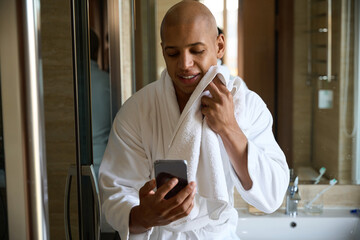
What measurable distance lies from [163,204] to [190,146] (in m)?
0.20

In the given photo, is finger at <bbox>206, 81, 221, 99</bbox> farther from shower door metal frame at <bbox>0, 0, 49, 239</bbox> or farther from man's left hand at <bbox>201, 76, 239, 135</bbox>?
shower door metal frame at <bbox>0, 0, 49, 239</bbox>

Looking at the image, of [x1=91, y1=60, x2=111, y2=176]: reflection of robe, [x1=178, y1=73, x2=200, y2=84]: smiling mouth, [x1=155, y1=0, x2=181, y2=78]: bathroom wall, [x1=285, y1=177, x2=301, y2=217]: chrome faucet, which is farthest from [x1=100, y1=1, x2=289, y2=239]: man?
[x1=285, y1=177, x2=301, y2=217]: chrome faucet

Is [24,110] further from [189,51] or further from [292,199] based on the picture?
[292,199]

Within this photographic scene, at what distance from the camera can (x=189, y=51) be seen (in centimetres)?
123

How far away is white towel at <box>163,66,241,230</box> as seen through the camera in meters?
1.20

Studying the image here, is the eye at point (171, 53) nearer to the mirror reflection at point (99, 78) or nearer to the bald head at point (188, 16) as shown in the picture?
the bald head at point (188, 16)

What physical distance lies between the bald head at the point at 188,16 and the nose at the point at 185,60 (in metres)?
0.09

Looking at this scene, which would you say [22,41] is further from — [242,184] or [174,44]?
[242,184]

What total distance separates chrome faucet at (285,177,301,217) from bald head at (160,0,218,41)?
0.93m

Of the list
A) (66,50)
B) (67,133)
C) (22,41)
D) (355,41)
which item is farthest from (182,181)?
(355,41)

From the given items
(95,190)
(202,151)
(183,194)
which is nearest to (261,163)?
(202,151)

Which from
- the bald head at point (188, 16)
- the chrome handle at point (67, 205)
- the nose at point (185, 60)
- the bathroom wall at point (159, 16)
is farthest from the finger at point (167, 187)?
the bathroom wall at point (159, 16)

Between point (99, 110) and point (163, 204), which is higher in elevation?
point (99, 110)

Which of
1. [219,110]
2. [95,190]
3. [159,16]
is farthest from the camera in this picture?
[159,16]
